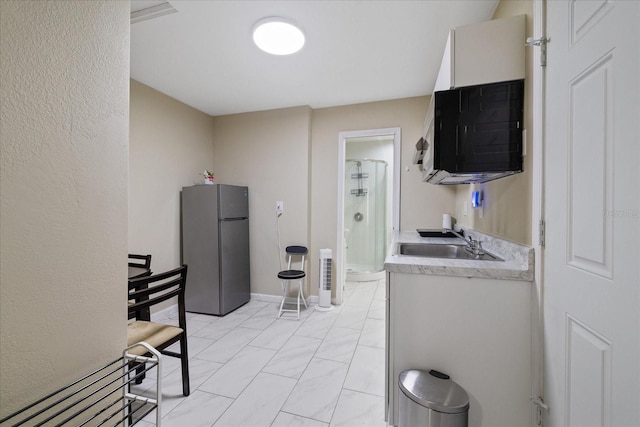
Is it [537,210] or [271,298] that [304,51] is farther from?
[271,298]

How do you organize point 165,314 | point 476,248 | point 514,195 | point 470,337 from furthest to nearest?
point 165,314
point 476,248
point 514,195
point 470,337

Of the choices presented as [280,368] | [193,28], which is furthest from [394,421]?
[193,28]

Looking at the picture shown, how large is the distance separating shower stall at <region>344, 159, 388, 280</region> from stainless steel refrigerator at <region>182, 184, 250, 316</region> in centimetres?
229

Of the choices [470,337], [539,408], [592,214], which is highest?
[592,214]

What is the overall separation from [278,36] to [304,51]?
0.32 meters

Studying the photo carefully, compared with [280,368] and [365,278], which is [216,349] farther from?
[365,278]

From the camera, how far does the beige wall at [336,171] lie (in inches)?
124

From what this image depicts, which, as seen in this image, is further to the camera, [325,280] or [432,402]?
[325,280]

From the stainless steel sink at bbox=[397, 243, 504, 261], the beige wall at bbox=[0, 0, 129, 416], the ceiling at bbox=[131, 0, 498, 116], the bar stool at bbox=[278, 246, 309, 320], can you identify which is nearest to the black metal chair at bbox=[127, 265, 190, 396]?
the beige wall at bbox=[0, 0, 129, 416]

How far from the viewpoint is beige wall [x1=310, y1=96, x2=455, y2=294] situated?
10.4 feet

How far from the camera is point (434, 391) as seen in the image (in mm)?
1220

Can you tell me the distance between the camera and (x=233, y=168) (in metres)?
3.77

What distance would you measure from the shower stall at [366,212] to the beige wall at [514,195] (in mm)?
2763

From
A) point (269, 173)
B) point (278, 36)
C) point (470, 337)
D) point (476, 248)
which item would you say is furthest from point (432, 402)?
point (269, 173)
